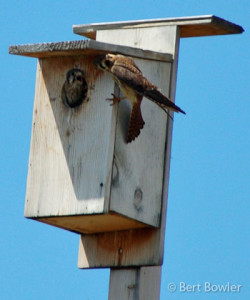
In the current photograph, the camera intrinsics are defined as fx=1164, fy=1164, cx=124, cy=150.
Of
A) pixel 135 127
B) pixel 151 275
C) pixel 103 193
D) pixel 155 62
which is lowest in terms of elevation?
pixel 151 275

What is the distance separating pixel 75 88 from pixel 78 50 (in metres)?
0.21

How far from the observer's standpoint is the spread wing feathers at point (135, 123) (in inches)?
235

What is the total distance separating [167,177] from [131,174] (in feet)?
0.89

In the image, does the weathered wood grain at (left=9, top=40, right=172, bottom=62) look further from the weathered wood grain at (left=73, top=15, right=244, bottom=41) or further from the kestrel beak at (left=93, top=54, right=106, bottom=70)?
the weathered wood grain at (left=73, top=15, right=244, bottom=41)

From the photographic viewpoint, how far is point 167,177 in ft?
20.5

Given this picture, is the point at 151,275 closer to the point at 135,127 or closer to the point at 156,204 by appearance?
the point at 156,204

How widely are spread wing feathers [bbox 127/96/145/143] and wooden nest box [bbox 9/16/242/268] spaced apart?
4 centimetres

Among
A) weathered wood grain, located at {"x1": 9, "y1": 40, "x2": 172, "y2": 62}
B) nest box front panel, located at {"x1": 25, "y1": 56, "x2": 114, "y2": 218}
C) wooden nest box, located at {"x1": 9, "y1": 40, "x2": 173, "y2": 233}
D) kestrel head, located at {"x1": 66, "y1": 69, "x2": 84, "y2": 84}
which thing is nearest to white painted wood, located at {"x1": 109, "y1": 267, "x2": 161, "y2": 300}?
wooden nest box, located at {"x1": 9, "y1": 40, "x2": 173, "y2": 233}

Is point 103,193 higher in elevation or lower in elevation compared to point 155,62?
lower

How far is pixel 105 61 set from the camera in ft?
19.5

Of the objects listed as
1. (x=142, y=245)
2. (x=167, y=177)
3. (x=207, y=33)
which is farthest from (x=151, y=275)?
(x=207, y=33)

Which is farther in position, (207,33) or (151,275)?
(207,33)

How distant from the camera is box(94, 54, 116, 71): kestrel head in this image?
593 cm

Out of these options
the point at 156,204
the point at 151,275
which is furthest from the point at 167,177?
the point at 151,275
